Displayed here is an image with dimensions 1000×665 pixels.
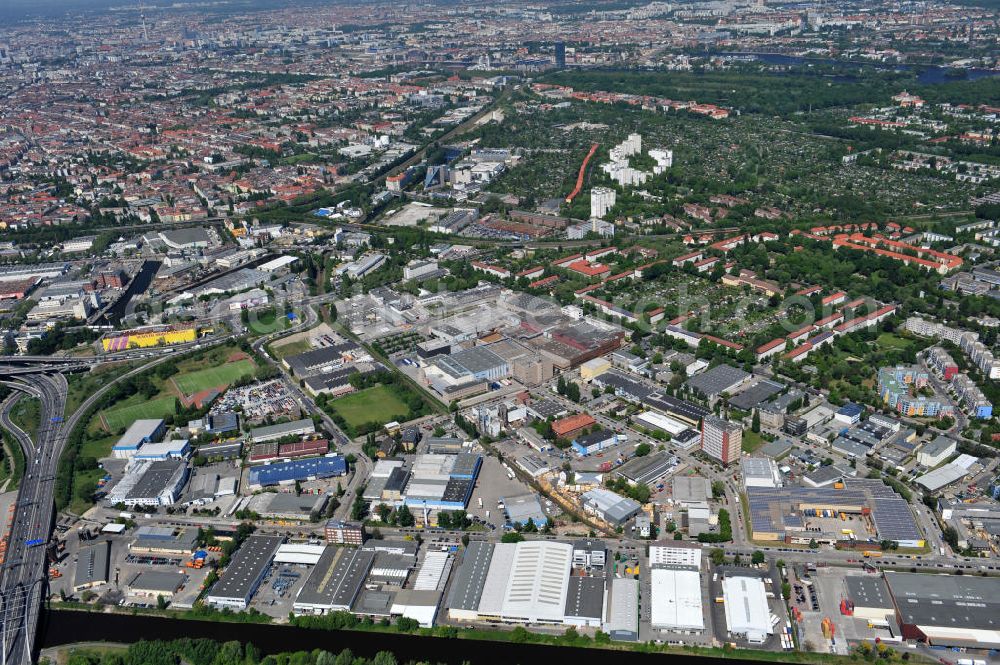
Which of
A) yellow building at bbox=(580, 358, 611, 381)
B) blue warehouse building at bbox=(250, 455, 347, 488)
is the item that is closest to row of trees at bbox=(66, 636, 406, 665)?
blue warehouse building at bbox=(250, 455, 347, 488)

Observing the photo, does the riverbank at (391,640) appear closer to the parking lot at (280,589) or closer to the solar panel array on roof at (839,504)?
the parking lot at (280,589)

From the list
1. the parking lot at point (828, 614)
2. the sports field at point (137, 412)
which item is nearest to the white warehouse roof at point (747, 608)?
the parking lot at point (828, 614)

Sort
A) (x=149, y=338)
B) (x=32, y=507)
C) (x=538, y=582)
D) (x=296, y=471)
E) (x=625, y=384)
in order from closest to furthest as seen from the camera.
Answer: (x=538, y=582) < (x=32, y=507) < (x=296, y=471) < (x=625, y=384) < (x=149, y=338)

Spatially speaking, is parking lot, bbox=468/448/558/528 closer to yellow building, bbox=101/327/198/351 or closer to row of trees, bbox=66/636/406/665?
row of trees, bbox=66/636/406/665

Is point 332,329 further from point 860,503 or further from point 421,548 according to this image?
point 860,503

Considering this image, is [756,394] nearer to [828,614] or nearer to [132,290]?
[828,614]

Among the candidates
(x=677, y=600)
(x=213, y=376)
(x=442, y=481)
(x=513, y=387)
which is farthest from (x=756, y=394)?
(x=213, y=376)
